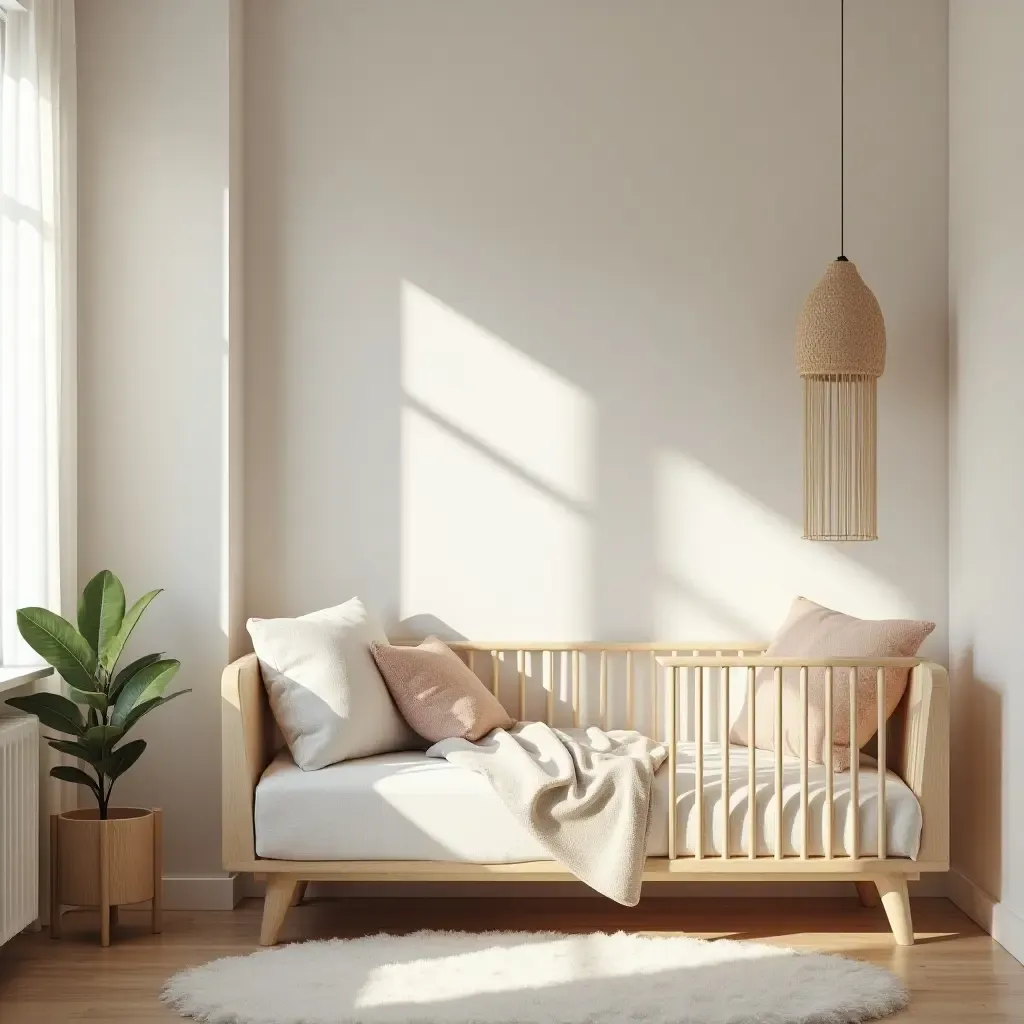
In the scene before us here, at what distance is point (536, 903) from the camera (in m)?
3.57

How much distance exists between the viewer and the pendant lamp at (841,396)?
338 cm

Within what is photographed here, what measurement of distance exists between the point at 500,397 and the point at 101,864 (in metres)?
1.72

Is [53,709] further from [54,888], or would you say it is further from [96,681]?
[54,888]

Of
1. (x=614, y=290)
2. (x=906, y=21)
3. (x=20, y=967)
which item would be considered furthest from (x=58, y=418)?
(x=906, y=21)

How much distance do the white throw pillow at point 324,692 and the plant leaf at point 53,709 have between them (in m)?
0.49

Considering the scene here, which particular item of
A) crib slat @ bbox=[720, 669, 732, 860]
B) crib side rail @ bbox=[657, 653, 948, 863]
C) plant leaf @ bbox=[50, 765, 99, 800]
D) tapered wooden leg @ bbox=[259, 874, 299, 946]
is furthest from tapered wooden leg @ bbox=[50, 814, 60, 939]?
crib slat @ bbox=[720, 669, 732, 860]

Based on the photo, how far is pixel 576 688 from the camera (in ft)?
12.2

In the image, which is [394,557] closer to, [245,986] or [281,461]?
[281,461]

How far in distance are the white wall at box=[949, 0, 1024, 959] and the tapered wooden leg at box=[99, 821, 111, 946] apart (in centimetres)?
228

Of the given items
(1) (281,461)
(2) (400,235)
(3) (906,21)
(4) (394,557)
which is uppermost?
(3) (906,21)

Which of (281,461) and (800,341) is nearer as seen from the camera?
(800,341)

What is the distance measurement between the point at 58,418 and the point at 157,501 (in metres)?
0.36

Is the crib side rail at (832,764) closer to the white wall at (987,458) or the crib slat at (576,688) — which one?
the white wall at (987,458)

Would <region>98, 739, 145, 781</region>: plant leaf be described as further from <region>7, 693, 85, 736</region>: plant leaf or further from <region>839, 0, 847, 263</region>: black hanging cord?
<region>839, 0, 847, 263</region>: black hanging cord
